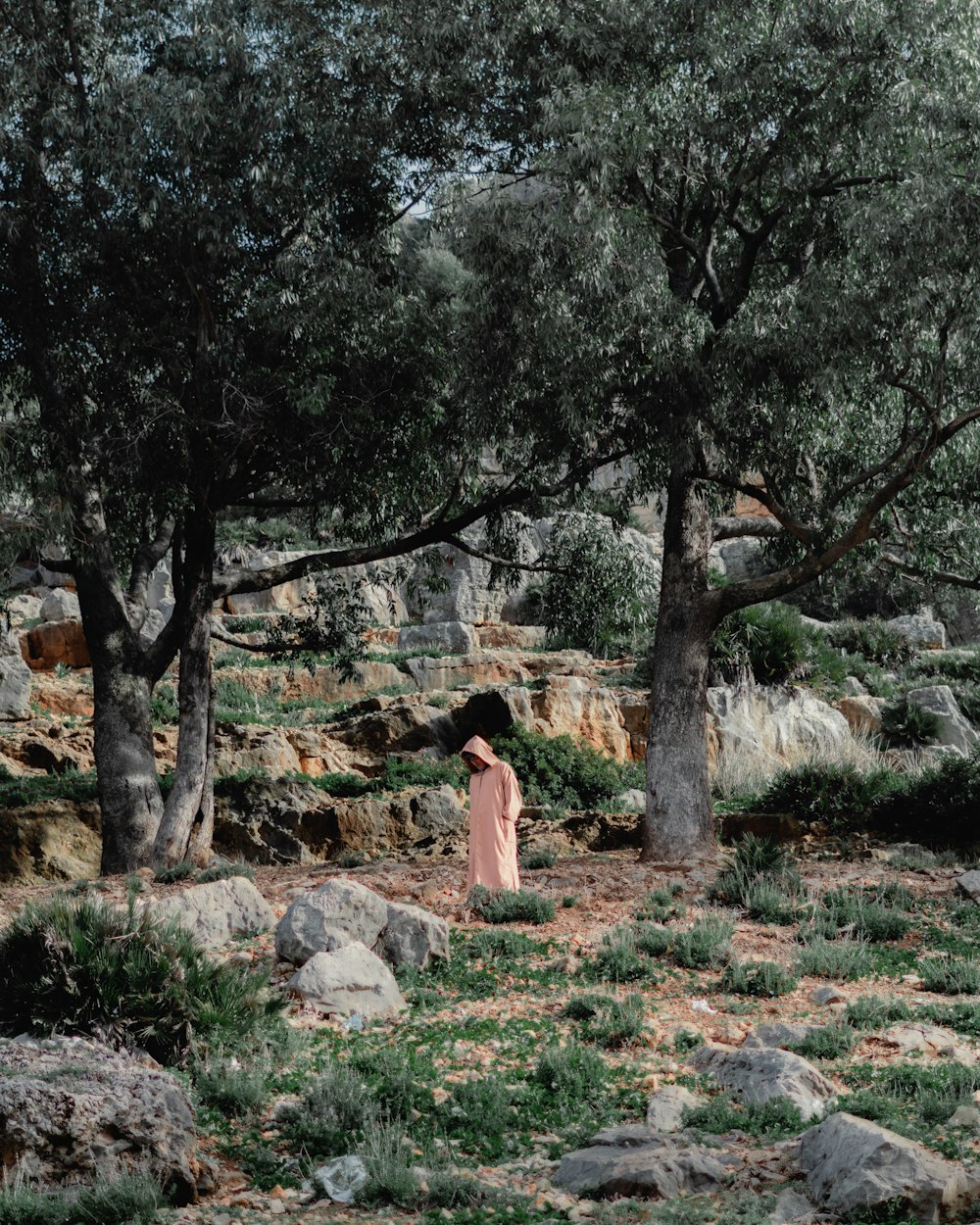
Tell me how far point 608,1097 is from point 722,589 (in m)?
7.71

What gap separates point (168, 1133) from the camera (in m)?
5.07

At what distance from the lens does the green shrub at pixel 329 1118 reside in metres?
5.57

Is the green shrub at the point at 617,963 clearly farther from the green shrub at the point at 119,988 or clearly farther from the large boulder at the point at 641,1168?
the large boulder at the point at 641,1168

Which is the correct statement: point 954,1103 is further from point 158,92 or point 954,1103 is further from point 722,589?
point 158,92

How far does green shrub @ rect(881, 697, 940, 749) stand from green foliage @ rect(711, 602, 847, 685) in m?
1.65

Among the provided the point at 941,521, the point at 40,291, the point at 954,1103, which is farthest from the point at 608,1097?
the point at 40,291

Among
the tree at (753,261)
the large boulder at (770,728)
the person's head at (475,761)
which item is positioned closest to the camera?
the person's head at (475,761)

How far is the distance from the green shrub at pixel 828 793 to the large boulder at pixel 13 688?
12.4m

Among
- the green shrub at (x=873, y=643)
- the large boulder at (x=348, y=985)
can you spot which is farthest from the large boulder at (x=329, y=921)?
the green shrub at (x=873, y=643)

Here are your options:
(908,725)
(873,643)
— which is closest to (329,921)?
(908,725)

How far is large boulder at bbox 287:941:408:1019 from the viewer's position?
756cm

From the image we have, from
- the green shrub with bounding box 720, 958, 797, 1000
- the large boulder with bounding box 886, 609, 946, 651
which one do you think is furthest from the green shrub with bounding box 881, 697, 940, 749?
the green shrub with bounding box 720, 958, 797, 1000

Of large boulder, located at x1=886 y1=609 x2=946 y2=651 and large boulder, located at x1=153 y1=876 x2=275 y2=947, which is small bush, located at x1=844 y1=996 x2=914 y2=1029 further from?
large boulder, located at x1=886 y1=609 x2=946 y2=651

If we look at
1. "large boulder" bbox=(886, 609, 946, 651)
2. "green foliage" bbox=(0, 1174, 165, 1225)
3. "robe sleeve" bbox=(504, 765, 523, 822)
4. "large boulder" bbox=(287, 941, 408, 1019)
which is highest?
"large boulder" bbox=(886, 609, 946, 651)
